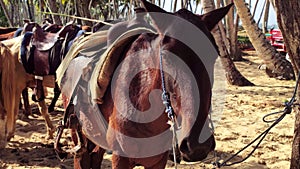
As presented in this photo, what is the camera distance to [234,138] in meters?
5.78

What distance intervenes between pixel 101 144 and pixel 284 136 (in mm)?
3763

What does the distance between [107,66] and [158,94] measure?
0.53m

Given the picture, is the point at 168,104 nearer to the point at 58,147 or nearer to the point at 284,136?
the point at 58,147

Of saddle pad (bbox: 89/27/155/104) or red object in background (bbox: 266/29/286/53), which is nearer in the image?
saddle pad (bbox: 89/27/155/104)

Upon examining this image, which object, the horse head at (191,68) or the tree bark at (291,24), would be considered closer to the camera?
the horse head at (191,68)

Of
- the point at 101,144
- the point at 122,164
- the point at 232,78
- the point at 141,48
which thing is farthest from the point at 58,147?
the point at 232,78

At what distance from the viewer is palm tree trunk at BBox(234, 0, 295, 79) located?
29.2ft

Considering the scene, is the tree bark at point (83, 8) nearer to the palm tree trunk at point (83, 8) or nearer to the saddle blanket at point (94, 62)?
the palm tree trunk at point (83, 8)

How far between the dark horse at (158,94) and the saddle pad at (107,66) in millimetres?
11

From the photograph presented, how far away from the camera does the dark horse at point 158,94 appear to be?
6.65 feet

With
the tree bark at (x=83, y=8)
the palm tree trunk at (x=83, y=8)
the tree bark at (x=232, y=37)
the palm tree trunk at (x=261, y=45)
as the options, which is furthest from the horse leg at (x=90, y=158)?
the palm tree trunk at (x=83, y=8)

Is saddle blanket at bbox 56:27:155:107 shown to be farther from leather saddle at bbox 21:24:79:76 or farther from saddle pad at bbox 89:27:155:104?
leather saddle at bbox 21:24:79:76

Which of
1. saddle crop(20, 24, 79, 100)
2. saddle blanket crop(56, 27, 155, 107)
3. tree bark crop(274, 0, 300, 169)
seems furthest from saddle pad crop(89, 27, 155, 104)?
saddle crop(20, 24, 79, 100)

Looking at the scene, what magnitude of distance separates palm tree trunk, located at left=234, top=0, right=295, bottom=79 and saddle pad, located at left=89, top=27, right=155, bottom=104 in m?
6.79
